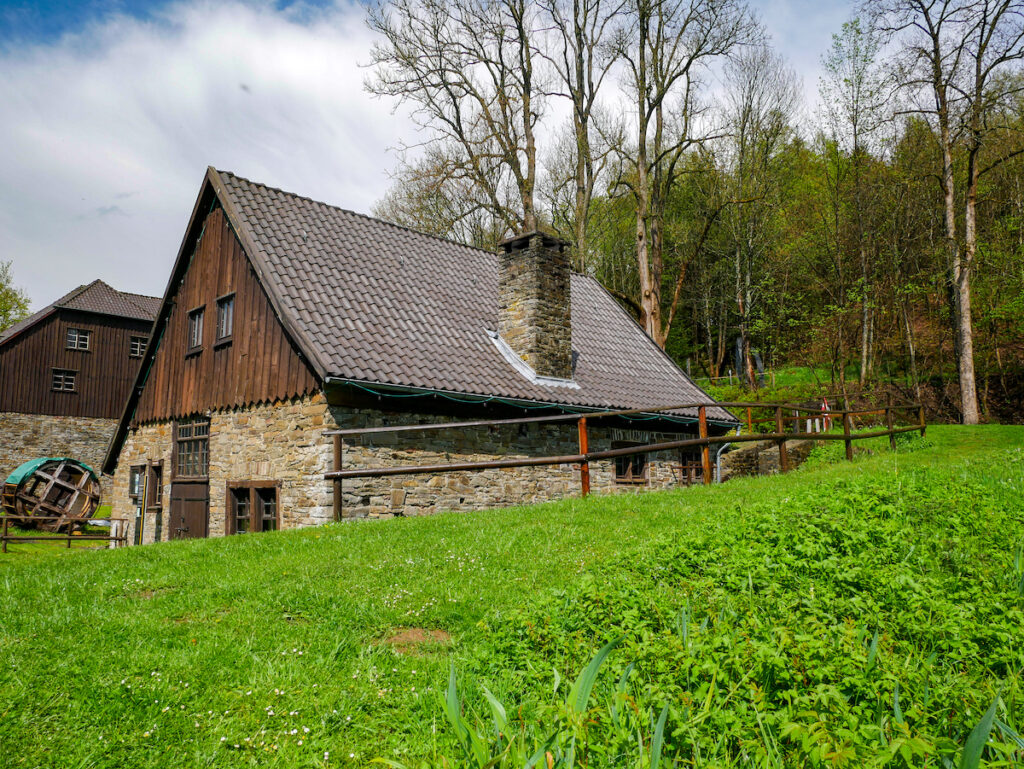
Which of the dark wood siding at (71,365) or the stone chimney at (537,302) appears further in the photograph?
the dark wood siding at (71,365)

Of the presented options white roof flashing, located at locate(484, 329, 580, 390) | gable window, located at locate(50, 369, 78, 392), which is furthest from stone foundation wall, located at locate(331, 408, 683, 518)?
gable window, located at locate(50, 369, 78, 392)

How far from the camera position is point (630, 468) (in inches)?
615

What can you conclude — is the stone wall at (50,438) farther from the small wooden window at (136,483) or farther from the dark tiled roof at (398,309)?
the dark tiled roof at (398,309)

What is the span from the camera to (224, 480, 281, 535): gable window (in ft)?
40.7

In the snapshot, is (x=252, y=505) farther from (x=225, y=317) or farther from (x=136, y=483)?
(x=136, y=483)

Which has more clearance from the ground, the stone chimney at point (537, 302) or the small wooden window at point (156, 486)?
the stone chimney at point (537, 302)

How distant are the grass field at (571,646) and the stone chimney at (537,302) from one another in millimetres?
7903

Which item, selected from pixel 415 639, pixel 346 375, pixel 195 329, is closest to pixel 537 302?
pixel 346 375

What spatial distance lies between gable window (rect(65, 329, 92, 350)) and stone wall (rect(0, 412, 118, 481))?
3.41 metres

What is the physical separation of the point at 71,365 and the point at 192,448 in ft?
78.5

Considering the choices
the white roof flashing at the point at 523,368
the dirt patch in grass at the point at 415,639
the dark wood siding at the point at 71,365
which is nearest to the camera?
the dirt patch in grass at the point at 415,639

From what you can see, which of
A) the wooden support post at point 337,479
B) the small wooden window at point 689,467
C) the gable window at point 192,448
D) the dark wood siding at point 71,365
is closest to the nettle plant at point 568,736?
the wooden support post at point 337,479

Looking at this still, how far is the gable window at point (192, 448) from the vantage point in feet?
47.8

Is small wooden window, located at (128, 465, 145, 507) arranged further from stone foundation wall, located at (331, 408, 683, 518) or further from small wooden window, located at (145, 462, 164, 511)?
stone foundation wall, located at (331, 408, 683, 518)
